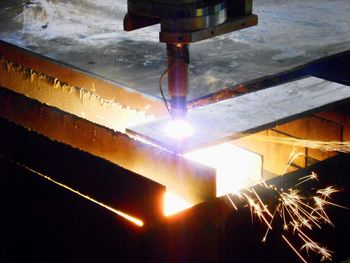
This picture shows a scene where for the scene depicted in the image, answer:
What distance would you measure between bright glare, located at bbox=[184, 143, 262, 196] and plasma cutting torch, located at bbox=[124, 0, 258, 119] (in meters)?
1.11

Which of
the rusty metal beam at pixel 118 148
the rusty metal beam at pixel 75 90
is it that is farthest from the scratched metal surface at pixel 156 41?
the rusty metal beam at pixel 118 148

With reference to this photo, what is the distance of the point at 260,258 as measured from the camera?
2.94 meters

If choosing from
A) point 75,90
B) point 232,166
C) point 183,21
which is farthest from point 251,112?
point 75,90

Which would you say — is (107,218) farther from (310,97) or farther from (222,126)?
(310,97)

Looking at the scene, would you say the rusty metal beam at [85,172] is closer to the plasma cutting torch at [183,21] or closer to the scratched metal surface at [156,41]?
the plasma cutting torch at [183,21]

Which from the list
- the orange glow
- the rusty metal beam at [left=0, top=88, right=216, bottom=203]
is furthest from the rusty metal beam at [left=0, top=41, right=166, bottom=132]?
the orange glow

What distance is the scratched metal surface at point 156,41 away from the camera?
381cm

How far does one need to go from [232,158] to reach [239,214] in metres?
0.93

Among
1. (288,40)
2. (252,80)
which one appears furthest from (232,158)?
(288,40)

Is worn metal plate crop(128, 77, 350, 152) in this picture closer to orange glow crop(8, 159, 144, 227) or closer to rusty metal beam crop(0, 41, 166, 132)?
orange glow crop(8, 159, 144, 227)

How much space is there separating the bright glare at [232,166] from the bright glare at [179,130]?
0.75 meters

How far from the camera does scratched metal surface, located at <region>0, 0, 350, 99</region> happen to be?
3.81m

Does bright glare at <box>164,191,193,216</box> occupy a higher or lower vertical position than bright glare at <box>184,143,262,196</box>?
higher

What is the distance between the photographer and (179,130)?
2.80 m
